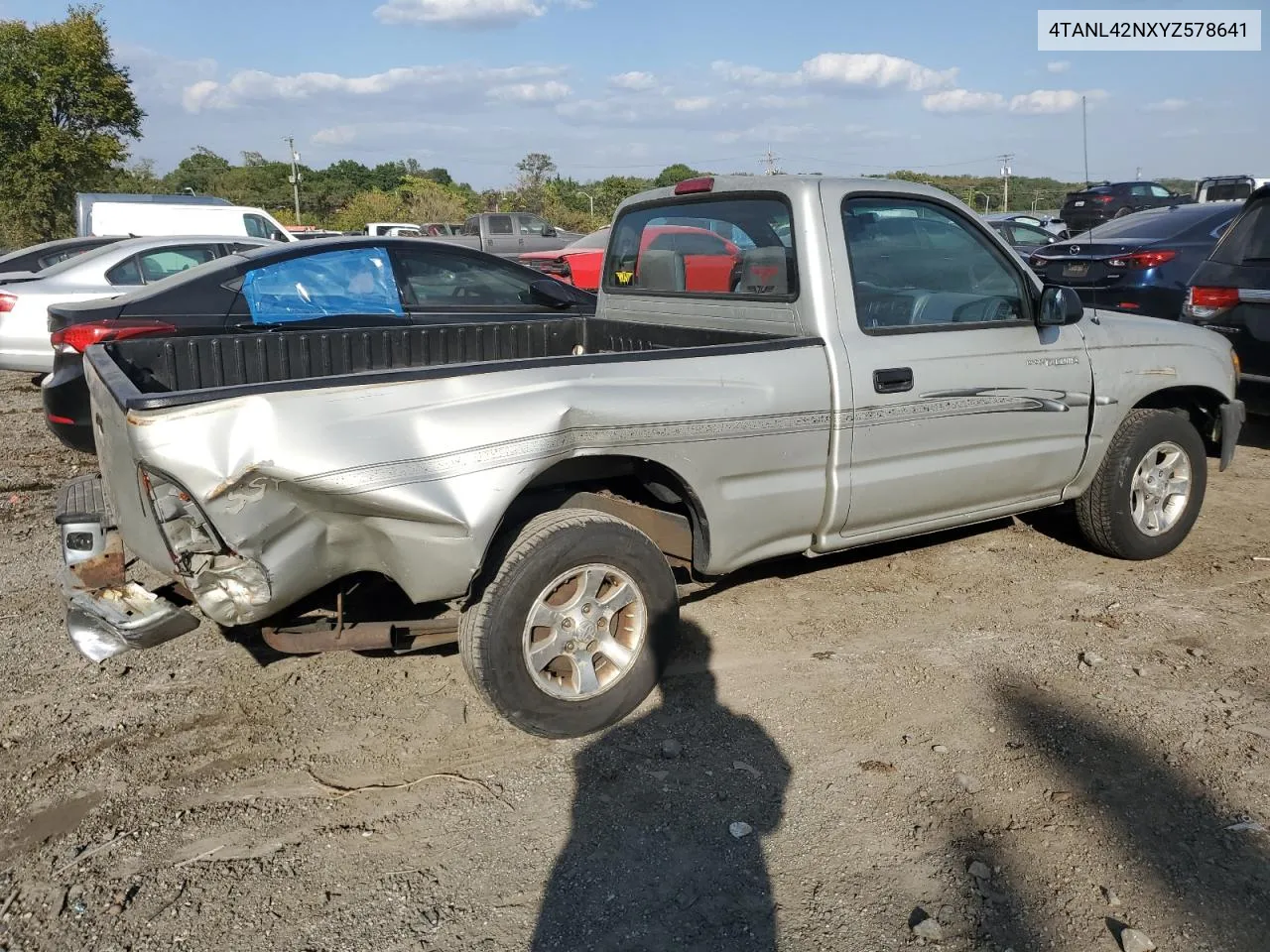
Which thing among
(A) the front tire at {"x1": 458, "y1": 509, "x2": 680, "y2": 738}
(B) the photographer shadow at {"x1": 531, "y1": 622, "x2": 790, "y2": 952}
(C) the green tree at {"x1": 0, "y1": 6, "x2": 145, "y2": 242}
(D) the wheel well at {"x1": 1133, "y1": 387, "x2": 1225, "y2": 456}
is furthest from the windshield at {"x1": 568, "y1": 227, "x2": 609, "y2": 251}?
(C) the green tree at {"x1": 0, "y1": 6, "x2": 145, "y2": 242}

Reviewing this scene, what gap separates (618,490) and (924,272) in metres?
1.61

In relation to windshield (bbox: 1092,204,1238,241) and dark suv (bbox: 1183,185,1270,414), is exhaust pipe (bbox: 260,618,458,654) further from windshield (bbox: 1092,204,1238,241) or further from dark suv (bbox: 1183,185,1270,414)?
windshield (bbox: 1092,204,1238,241)

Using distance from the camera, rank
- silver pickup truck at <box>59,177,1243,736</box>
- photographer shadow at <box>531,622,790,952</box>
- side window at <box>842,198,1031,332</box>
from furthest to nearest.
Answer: side window at <box>842,198,1031,332</box>
silver pickup truck at <box>59,177,1243,736</box>
photographer shadow at <box>531,622,790,952</box>

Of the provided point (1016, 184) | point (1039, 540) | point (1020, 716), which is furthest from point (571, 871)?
point (1016, 184)

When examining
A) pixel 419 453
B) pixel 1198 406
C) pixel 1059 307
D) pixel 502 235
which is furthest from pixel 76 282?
pixel 502 235

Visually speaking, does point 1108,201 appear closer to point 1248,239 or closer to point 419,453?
point 1248,239

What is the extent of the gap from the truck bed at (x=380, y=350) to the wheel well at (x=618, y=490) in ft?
1.26

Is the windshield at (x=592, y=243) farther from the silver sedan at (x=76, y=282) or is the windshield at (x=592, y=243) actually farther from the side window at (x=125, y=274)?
the side window at (x=125, y=274)

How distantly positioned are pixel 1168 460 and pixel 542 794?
362 centimetres

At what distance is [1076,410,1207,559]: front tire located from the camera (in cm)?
484

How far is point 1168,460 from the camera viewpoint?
198 inches

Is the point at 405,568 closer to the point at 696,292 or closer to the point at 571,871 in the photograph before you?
the point at 571,871

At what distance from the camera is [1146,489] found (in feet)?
16.5

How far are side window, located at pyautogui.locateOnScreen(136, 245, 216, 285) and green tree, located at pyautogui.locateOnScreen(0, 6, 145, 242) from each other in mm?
18664
